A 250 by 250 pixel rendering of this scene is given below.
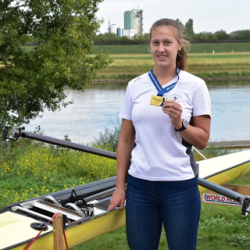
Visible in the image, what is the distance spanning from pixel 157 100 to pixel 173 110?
0.12 metres

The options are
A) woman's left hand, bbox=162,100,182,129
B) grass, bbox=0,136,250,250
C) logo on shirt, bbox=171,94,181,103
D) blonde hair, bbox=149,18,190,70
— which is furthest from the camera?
grass, bbox=0,136,250,250

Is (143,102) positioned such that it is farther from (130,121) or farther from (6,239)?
(6,239)

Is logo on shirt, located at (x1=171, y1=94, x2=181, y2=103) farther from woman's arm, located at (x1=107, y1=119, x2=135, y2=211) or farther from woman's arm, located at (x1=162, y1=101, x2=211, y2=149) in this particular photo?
woman's arm, located at (x1=107, y1=119, x2=135, y2=211)

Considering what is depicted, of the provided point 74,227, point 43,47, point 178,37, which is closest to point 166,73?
point 178,37

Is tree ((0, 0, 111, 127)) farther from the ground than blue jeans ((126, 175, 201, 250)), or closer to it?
farther from the ground

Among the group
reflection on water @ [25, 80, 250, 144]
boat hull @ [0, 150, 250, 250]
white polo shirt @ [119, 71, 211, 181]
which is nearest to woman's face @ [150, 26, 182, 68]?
white polo shirt @ [119, 71, 211, 181]

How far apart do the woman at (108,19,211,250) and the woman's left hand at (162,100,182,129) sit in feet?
0.04

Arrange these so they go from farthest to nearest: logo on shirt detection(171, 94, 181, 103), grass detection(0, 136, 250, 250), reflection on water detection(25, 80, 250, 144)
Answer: reflection on water detection(25, 80, 250, 144) → grass detection(0, 136, 250, 250) → logo on shirt detection(171, 94, 181, 103)

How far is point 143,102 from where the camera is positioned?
1.72 meters

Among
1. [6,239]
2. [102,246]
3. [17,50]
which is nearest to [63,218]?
[6,239]

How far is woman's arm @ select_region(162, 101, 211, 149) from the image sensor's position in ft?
5.06

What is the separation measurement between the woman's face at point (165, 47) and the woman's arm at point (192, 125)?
0.31 m

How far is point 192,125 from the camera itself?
1.72m

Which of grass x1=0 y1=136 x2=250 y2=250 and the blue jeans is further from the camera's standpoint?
grass x1=0 y1=136 x2=250 y2=250
